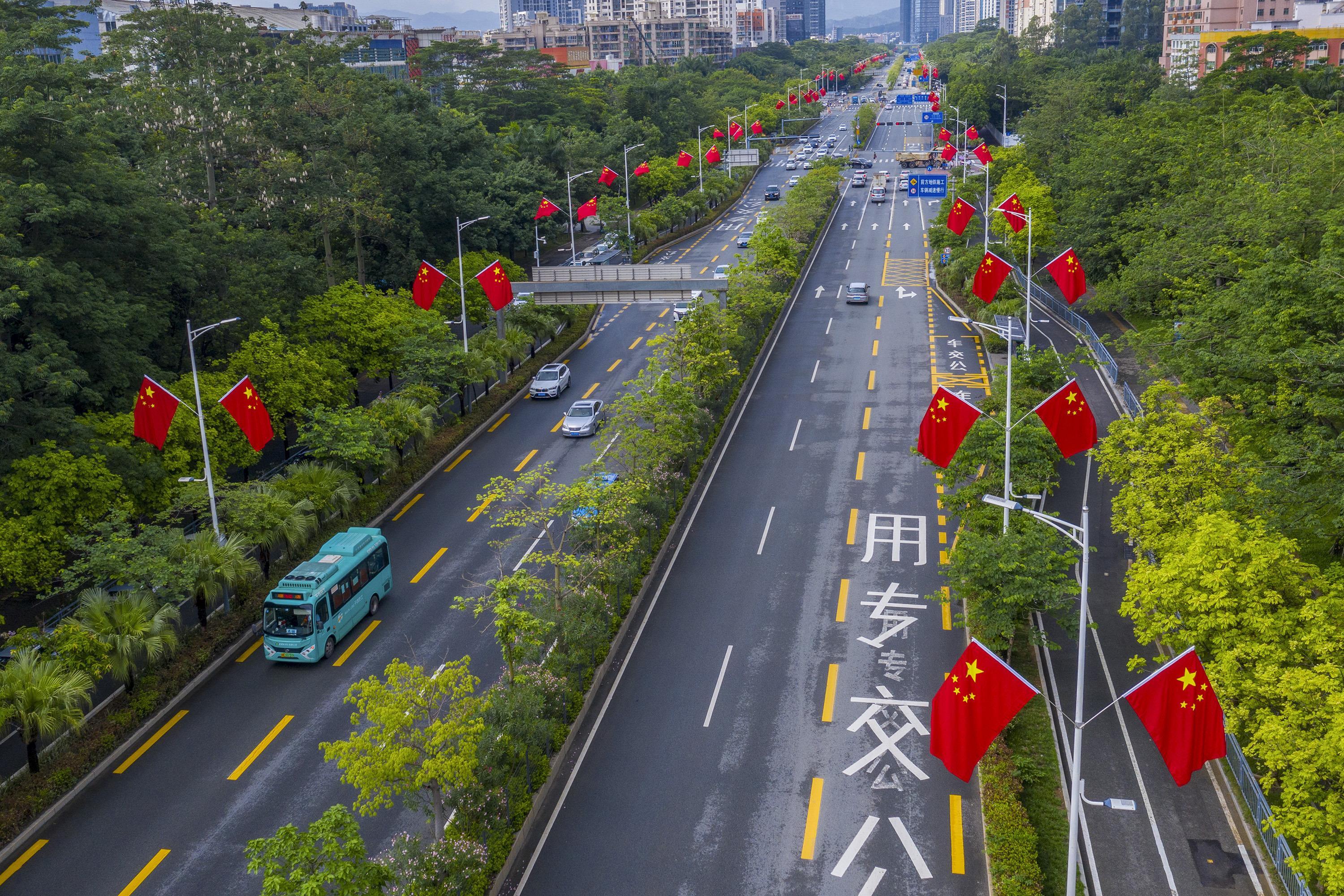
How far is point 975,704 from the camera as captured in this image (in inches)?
771

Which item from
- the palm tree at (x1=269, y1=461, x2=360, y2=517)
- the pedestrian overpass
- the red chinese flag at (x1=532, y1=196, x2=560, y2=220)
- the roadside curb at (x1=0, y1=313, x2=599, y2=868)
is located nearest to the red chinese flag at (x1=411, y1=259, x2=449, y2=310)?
the palm tree at (x1=269, y1=461, x2=360, y2=517)

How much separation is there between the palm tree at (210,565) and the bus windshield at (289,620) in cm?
176

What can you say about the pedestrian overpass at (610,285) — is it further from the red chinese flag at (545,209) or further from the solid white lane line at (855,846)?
the solid white lane line at (855,846)

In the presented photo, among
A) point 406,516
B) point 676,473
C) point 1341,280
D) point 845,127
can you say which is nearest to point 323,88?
point 406,516

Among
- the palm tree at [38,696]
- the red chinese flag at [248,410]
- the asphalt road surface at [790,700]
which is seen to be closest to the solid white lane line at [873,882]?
the asphalt road surface at [790,700]

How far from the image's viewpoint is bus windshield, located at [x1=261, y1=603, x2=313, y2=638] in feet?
101

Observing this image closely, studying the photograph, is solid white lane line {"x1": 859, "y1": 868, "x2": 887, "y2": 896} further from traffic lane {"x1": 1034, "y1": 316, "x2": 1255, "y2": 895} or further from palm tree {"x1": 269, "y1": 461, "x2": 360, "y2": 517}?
palm tree {"x1": 269, "y1": 461, "x2": 360, "y2": 517}

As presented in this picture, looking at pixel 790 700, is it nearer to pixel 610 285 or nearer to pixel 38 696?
pixel 38 696

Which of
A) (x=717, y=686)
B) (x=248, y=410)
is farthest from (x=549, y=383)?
(x=717, y=686)

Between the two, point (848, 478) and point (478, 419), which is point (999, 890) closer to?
point (848, 478)

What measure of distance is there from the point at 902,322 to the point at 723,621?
38.4m

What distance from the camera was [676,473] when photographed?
39.9 m

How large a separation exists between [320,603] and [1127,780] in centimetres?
2200

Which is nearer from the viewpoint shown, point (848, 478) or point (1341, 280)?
point (1341, 280)
